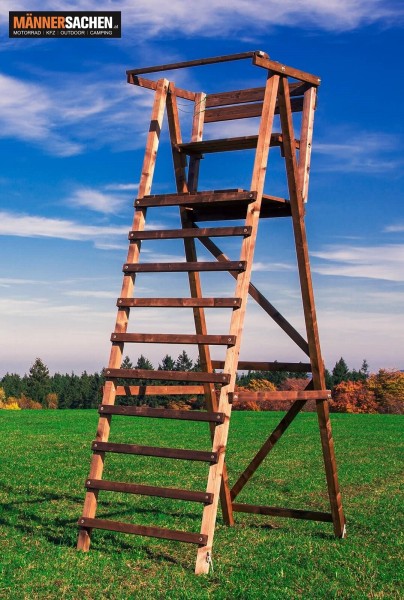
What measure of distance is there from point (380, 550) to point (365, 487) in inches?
196

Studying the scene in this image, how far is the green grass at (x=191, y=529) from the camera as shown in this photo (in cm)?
668

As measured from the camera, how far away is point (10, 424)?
85.2 ft

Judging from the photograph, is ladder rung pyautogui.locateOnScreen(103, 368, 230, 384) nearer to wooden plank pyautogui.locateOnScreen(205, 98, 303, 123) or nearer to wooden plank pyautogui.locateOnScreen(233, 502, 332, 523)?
wooden plank pyautogui.locateOnScreen(233, 502, 332, 523)

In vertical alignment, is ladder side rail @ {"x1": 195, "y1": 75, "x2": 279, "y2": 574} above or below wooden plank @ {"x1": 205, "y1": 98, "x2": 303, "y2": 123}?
below

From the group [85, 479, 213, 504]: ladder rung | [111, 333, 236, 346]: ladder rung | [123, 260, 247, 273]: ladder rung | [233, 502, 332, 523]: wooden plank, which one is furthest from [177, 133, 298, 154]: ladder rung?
[233, 502, 332, 523]: wooden plank

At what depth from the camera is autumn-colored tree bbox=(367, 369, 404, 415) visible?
43.4 m

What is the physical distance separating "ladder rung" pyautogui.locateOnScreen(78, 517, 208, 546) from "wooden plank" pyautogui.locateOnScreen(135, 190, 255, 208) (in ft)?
10.3

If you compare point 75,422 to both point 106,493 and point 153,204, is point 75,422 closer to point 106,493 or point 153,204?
point 106,493

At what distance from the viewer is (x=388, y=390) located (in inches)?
1737

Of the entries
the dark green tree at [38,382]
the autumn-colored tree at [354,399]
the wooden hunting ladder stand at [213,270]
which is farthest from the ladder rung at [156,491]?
the dark green tree at [38,382]

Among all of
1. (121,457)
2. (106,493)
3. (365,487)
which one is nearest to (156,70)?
(106,493)

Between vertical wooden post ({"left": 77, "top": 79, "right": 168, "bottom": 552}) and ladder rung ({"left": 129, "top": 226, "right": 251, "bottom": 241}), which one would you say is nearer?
ladder rung ({"left": 129, "top": 226, "right": 251, "bottom": 241})

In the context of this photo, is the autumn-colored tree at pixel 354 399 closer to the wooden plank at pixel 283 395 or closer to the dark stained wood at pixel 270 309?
the dark stained wood at pixel 270 309

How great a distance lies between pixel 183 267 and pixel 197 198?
0.74 m
